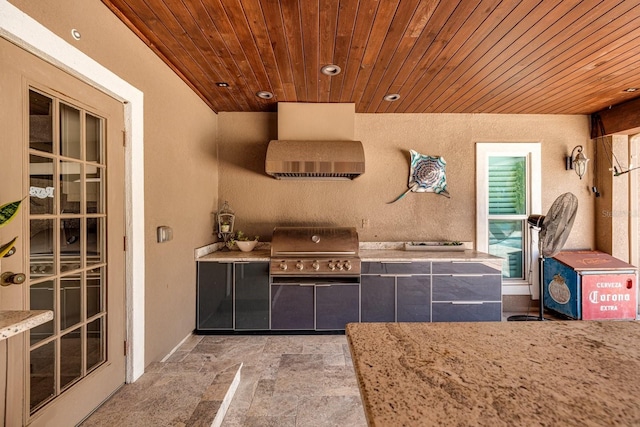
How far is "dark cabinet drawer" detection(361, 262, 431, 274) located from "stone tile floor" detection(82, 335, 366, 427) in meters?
0.77

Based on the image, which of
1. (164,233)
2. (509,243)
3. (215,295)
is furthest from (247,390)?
(509,243)

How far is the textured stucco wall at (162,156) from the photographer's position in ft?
5.32

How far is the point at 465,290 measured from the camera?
2.97 meters

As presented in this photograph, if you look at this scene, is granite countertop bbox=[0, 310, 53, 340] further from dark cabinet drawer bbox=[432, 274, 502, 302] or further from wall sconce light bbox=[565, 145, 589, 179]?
wall sconce light bbox=[565, 145, 589, 179]

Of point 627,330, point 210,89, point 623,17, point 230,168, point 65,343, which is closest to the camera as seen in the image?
point 627,330

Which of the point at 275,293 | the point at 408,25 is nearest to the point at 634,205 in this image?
the point at 408,25

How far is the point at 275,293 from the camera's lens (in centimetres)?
298

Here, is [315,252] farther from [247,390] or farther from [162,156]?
[162,156]

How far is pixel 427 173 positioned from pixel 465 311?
1.63 metres

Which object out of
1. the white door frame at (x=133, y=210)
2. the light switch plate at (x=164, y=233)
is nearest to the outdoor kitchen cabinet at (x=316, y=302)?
the light switch plate at (x=164, y=233)

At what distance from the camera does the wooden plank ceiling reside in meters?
1.79

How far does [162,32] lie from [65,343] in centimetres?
203

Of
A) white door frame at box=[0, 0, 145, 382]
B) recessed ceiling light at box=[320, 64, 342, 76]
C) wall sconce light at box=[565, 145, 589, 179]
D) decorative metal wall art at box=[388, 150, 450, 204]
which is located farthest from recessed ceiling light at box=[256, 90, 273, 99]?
wall sconce light at box=[565, 145, 589, 179]

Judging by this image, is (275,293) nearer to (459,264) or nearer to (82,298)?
(82,298)
